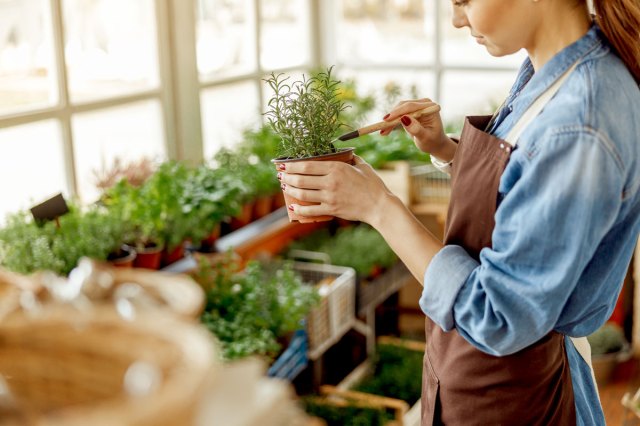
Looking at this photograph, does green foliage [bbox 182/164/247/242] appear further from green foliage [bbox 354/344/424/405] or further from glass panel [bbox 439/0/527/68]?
glass panel [bbox 439/0/527/68]

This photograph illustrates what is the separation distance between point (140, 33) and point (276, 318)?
1366mm

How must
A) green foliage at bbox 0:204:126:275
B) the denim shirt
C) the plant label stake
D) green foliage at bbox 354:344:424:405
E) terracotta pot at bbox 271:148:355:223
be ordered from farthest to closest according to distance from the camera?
green foliage at bbox 354:344:424:405
the plant label stake
green foliage at bbox 0:204:126:275
terracotta pot at bbox 271:148:355:223
the denim shirt

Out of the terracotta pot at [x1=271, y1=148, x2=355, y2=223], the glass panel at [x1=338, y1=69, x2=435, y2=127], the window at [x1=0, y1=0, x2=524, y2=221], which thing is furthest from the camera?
the glass panel at [x1=338, y1=69, x2=435, y2=127]

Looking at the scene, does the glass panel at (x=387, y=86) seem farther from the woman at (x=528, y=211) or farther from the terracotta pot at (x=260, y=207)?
the woman at (x=528, y=211)

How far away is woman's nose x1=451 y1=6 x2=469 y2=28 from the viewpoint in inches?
47.6

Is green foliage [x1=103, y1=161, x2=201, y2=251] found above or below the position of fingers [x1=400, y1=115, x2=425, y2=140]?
below

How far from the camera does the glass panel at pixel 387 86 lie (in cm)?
407

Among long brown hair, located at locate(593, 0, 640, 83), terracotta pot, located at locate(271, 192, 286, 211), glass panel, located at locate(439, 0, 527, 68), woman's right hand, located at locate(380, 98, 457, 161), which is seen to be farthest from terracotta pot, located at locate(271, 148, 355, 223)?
glass panel, located at locate(439, 0, 527, 68)

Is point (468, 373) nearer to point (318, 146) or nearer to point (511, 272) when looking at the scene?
point (511, 272)

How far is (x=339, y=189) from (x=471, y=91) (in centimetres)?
319

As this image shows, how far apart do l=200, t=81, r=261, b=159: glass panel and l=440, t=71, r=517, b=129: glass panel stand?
3.54ft

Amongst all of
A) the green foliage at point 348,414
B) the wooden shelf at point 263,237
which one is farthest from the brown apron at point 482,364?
the wooden shelf at point 263,237

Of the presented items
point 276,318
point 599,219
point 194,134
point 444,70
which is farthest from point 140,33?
point 599,219

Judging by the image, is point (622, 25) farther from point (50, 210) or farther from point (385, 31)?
point (385, 31)
